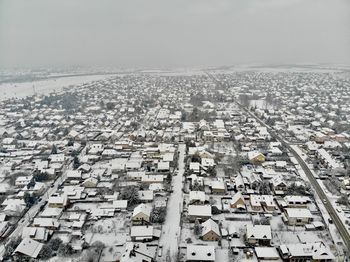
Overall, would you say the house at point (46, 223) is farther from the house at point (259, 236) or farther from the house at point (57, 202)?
the house at point (259, 236)

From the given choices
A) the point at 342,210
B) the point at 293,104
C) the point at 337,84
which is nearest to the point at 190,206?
the point at 342,210

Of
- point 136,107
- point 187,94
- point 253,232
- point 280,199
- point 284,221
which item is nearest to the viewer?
point 253,232

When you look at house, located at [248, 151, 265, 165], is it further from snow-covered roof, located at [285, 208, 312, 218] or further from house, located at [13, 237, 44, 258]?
house, located at [13, 237, 44, 258]

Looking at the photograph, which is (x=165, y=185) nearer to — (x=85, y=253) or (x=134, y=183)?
(x=134, y=183)

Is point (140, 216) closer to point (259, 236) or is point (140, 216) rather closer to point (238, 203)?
point (238, 203)

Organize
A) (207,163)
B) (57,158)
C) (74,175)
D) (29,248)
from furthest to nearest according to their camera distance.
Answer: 1. (57,158)
2. (207,163)
3. (74,175)
4. (29,248)

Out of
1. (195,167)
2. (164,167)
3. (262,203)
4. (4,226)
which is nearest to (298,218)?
(262,203)

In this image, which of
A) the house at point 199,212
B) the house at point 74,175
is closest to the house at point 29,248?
the house at point 74,175
